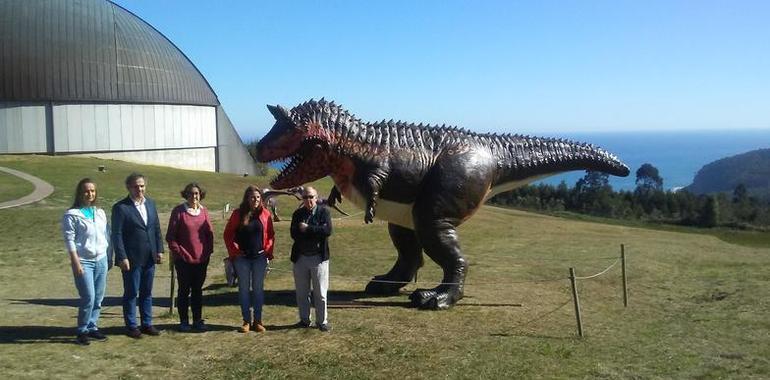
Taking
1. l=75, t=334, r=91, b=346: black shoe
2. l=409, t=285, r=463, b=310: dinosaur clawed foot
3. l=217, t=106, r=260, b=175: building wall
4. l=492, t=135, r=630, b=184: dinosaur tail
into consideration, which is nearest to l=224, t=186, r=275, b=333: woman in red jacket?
l=75, t=334, r=91, b=346: black shoe

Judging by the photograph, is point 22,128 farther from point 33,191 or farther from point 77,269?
point 77,269

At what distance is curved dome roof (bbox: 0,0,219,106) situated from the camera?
114ft

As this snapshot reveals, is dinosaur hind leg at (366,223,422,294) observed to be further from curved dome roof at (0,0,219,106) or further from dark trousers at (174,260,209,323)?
curved dome roof at (0,0,219,106)

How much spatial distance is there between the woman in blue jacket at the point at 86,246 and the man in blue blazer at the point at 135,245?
Answer: 14 cm

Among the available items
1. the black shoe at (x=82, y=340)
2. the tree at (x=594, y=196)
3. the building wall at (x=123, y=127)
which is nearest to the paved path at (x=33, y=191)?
the building wall at (x=123, y=127)

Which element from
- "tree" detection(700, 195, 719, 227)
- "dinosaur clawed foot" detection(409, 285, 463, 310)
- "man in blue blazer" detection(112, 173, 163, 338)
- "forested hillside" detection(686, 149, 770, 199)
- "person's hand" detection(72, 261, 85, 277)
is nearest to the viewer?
"person's hand" detection(72, 261, 85, 277)

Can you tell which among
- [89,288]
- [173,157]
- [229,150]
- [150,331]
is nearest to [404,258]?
[150,331]

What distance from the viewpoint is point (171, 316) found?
25.3ft

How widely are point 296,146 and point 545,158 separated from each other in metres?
3.52

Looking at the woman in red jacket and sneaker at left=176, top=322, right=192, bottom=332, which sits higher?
the woman in red jacket

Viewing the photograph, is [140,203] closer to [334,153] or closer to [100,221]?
[100,221]

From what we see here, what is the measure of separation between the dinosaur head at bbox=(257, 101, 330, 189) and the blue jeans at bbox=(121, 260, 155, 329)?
2.36m

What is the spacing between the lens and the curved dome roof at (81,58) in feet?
114

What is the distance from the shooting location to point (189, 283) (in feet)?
22.5
